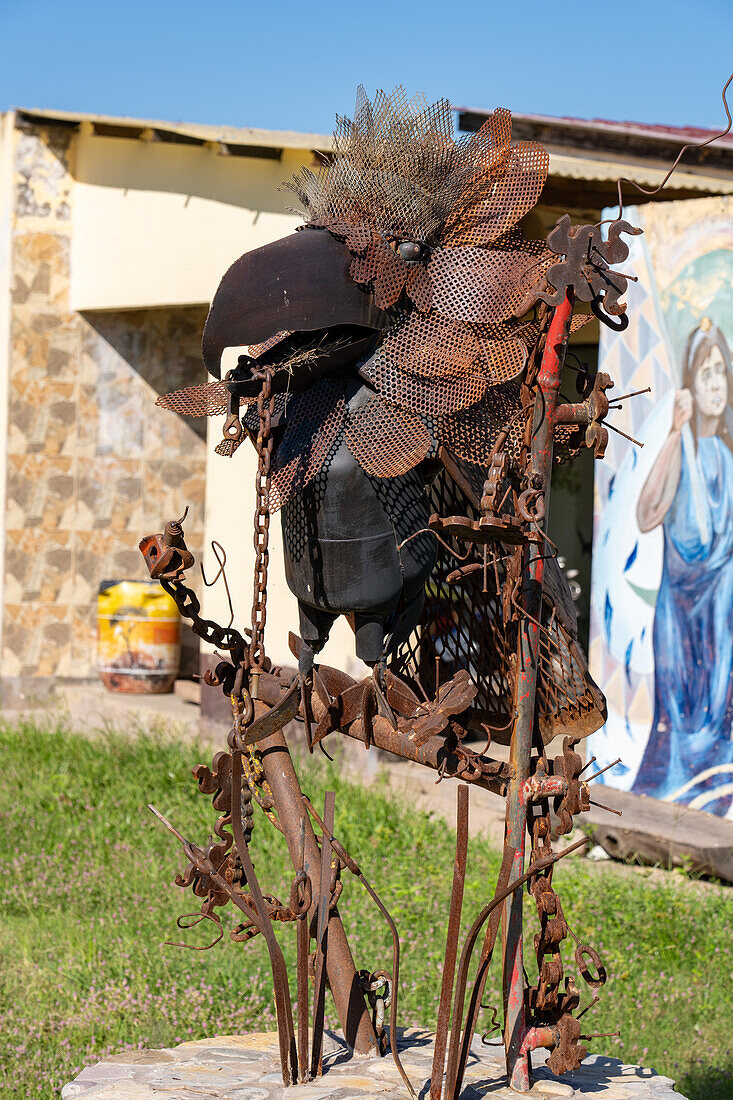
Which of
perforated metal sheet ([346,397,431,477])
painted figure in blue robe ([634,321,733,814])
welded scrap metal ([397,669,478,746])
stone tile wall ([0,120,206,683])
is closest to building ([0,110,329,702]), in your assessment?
stone tile wall ([0,120,206,683])

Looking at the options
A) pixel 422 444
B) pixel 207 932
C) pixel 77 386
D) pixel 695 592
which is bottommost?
pixel 207 932

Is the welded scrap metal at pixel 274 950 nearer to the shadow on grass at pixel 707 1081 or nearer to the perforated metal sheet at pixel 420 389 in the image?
the perforated metal sheet at pixel 420 389

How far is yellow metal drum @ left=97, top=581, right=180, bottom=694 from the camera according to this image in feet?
23.5

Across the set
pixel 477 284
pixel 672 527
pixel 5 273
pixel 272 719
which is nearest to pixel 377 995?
pixel 272 719

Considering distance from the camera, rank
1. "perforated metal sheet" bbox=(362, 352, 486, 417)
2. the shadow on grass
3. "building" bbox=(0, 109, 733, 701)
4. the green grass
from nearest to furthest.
Answer: "perforated metal sheet" bbox=(362, 352, 486, 417) → the shadow on grass → the green grass → "building" bbox=(0, 109, 733, 701)

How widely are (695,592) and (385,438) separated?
3.31 m

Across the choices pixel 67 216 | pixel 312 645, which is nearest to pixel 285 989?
pixel 312 645

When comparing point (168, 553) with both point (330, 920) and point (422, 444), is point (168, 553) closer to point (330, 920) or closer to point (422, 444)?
point (422, 444)

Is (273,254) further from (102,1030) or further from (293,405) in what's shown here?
(102,1030)

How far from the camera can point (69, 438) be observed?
7363 mm

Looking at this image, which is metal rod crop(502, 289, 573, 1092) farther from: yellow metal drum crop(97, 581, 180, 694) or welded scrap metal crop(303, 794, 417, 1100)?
yellow metal drum crop(97, 581, 180, 694)

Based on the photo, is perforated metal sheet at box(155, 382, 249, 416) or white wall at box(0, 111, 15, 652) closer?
perforated metal sheet at box(155, 382, 249, 416)

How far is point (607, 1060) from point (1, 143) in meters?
6.61

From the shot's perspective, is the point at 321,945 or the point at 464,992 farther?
the point at 321,945
